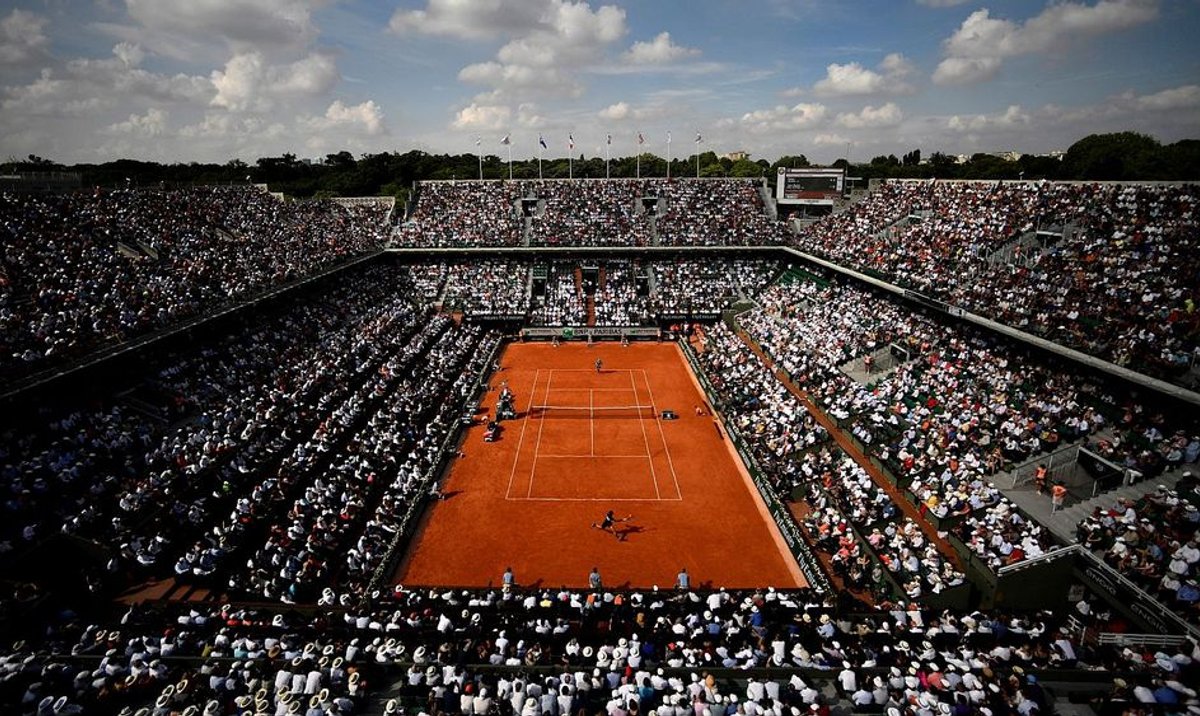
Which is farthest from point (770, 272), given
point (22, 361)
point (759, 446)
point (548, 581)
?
point (22, 361)

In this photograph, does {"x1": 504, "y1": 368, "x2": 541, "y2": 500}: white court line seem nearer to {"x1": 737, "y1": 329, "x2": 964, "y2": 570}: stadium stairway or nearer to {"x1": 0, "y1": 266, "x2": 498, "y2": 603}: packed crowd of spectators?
{"x1": 0, "y1": 266, "x2": 498, "y2": 603}: packed crowd of spectators

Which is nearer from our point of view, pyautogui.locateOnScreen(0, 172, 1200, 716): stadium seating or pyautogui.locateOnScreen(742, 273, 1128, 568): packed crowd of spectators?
pyautogui.locateOnScreen(0, 172, 1200, 716): stadium seating

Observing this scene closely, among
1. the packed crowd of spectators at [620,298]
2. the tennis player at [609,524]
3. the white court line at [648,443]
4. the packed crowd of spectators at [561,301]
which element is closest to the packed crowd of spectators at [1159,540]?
the white court line at [648,443]

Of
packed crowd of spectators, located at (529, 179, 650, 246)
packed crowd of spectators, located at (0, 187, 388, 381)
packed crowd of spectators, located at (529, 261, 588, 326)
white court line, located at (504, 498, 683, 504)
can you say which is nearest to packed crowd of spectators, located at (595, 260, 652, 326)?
packed crowd of spectators, located at (529, 261, 588, 326)

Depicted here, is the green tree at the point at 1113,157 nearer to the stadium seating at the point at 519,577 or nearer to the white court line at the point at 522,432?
the stadium seating at the point at 519,577

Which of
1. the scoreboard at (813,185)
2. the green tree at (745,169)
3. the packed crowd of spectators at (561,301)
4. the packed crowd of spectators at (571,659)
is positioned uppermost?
the green tree at (745,169)

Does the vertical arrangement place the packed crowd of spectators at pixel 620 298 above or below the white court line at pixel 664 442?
above

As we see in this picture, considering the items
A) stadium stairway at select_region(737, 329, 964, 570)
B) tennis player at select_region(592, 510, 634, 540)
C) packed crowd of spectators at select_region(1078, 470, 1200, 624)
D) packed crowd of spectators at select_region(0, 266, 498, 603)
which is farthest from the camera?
tennis player at select_region(592, 510, 634, 540)
